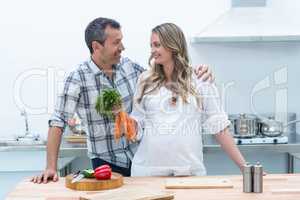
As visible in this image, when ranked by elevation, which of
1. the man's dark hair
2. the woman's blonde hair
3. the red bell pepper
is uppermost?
the man's dark hair

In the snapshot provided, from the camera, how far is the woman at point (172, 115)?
2.34 m

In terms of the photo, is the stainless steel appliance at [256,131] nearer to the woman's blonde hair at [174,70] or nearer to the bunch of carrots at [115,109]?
the woman's blonde hair at [174,70]

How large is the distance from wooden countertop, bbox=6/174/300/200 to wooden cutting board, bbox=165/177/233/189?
0.09 ft

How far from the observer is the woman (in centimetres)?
234

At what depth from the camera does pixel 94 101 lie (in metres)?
2.64

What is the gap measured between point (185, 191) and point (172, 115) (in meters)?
0.51

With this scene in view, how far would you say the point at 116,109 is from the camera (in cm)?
223

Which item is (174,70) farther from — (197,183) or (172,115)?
(197,183)

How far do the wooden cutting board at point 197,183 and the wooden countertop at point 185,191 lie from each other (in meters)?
0.03

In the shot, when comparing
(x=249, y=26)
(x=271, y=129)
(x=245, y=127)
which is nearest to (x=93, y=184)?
(x=245, y=127)

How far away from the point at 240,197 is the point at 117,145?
1007 mm

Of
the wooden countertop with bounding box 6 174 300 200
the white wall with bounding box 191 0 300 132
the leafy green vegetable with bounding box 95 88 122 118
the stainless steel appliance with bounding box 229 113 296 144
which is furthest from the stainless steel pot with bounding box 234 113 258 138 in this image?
the leafy green vegetable with bounding box 95 88 122 118

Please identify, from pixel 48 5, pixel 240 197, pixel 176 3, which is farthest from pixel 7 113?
pixel 240 197

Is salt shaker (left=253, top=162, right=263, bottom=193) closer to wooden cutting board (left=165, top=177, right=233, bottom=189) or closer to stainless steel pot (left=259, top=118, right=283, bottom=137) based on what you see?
wooden cutting board (left=165, top=177, right=233, bottom=189)
